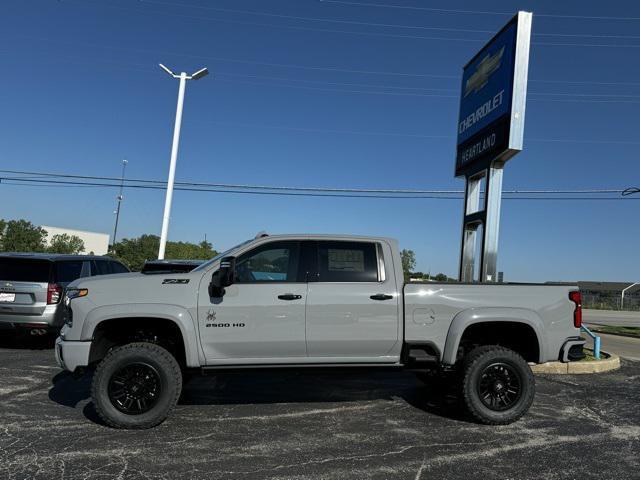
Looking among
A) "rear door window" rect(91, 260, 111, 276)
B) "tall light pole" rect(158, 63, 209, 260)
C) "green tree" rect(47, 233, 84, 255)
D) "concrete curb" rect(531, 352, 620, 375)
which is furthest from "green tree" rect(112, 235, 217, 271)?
"concrete curb" rect(531, 352, 620, 375)

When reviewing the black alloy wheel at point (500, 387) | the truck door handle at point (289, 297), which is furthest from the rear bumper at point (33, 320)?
the black alloy wheel at point (500, 387)

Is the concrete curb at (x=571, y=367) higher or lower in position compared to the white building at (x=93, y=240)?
lower

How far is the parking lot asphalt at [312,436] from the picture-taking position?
171 inches

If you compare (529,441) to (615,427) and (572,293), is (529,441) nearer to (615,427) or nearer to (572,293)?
(615,427)

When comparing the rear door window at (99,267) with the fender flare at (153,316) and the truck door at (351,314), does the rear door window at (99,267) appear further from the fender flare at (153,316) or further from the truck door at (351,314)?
the truck door at (351,314)

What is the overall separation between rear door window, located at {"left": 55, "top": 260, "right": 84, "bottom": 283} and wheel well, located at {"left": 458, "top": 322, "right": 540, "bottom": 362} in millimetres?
7098

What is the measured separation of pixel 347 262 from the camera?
5.84m

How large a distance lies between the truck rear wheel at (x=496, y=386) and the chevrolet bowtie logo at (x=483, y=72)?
6.84 meters

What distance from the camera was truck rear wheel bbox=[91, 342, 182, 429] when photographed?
5.26 meters

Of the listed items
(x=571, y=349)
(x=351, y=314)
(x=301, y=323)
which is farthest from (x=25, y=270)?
(x=571, y=349)

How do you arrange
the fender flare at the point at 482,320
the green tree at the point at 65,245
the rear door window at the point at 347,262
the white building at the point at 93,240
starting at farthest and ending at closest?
the white building at the point at 93,240, the green tree at the point at 65,245, the rear door window at the point at 347,262, the fender flare at the point at 482,320

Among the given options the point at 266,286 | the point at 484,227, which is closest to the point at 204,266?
the point at 266,286

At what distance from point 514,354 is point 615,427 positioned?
4.46ft

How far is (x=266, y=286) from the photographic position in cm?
557
